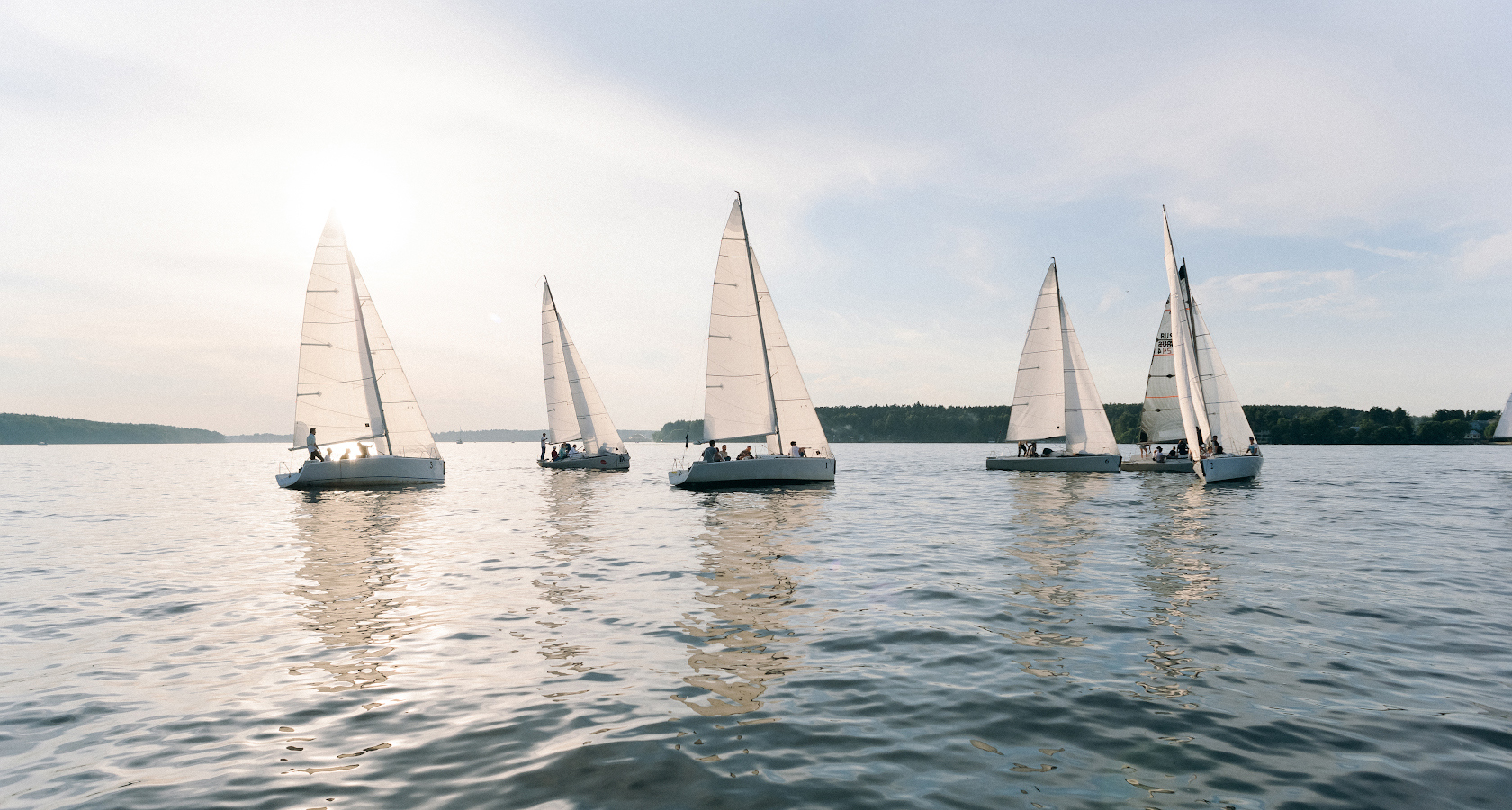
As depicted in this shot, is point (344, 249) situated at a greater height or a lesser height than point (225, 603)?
greater

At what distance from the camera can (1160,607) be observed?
10.6 metres


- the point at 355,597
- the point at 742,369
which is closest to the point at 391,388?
the point at 742,369

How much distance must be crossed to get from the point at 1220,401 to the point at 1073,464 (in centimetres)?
906

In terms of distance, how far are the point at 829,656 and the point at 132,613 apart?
10.5 metres

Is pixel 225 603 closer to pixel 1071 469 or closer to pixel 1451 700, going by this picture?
pixel 1451 700

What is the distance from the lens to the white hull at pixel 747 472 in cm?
3114

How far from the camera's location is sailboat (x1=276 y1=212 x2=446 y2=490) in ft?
114

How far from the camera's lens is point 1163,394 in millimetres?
46719

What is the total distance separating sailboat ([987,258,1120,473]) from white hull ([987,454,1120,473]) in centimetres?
5

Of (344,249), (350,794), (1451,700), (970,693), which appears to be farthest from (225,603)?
(344,249)

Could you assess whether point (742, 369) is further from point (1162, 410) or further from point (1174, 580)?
point (1162, 410)

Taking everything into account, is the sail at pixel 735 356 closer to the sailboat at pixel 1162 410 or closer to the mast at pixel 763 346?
the mast at pixel 763 346

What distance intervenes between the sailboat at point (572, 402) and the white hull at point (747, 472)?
20.4 meters

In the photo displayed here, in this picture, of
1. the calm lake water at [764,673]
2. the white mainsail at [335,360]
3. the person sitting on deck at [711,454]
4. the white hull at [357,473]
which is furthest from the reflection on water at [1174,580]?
the white mainsail at [335,360]
